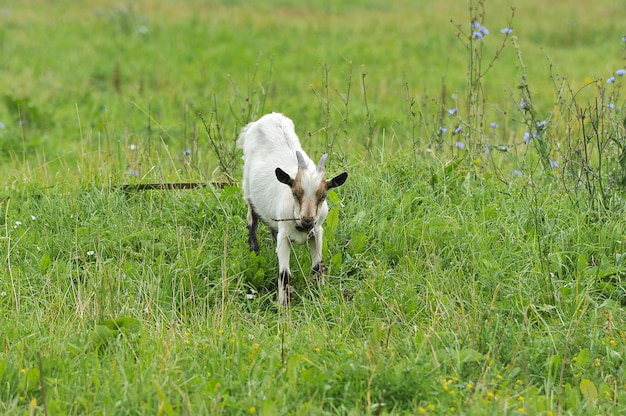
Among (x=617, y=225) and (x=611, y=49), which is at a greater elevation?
(x=611, y=49)

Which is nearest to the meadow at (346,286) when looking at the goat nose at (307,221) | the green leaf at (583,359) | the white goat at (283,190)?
the green leaf at (583,359)

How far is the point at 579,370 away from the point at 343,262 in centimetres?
196

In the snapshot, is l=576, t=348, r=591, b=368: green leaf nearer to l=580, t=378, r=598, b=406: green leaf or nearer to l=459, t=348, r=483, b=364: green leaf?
l=580, t=378, r=598, b=406: green leaf

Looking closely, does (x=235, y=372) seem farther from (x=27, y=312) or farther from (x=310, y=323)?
(x=27, y=312)

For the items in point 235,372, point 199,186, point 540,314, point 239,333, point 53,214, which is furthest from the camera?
point 199,186

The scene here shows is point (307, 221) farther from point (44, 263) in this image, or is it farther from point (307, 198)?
point (44, 263)

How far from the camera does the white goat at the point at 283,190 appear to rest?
5195mm

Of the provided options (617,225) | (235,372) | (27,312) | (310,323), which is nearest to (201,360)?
(235,372)

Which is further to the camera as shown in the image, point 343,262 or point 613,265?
point 343,262

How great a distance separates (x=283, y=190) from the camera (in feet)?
18.9

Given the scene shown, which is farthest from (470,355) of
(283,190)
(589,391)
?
(283,190)

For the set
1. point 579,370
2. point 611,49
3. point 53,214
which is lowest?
point 579,370

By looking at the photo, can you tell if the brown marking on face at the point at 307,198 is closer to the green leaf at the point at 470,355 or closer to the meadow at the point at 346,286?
the meadow at the point at 346,286

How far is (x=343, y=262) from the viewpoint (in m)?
6.02
